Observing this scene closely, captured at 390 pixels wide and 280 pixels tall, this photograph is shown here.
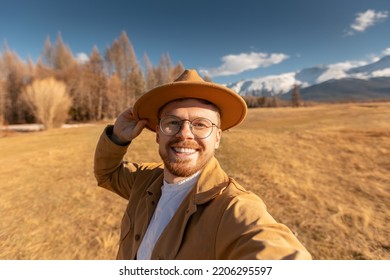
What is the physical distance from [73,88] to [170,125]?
39573 mm

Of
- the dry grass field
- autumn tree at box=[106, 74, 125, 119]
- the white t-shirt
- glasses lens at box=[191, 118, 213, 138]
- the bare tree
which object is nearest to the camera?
the white t-shirt

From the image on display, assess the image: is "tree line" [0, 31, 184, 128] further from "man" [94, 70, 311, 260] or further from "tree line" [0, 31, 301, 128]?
"man" [94, 70, 311, 260]

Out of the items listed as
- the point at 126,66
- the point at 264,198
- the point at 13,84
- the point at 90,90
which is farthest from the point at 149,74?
the point at 264,198

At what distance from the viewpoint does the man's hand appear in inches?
84.6

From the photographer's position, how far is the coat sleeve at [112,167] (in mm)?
2168

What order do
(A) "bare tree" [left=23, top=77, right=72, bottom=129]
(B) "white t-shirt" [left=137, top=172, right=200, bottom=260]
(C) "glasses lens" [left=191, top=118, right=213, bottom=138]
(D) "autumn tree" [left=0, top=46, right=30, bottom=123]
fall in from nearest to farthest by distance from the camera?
(B) "white t-shirt" [left=137, top=172, right=200, bottom=260] → (C) "glasses lens" [left=191, top=118, right=213, bottom=138] → (A) "bare tree" [left=23, top=77, right=72, bottom=129] → (D) "autumn tree" [left=0, top=46, right=30, bottom=123]

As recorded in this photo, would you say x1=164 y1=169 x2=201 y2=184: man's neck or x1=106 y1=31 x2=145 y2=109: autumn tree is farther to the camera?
x1=106 y1=31 x2=145 y2=109: autumn tree

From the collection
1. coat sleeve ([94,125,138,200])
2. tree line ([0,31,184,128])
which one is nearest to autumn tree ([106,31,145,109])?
tree line ([0,31,184,128])

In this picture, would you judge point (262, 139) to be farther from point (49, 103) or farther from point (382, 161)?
point (49, 103)

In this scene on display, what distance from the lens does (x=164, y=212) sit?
165cm

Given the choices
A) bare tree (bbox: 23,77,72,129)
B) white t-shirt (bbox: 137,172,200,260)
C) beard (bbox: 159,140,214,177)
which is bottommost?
white t-shirt (bbox: 137,172,200,260)

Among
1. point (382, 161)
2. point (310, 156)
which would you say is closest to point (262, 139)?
point (310, 156)

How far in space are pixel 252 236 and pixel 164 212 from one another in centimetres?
66

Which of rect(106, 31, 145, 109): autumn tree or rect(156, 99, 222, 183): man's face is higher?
rect(106, 31, 145, 109): autumn tree
